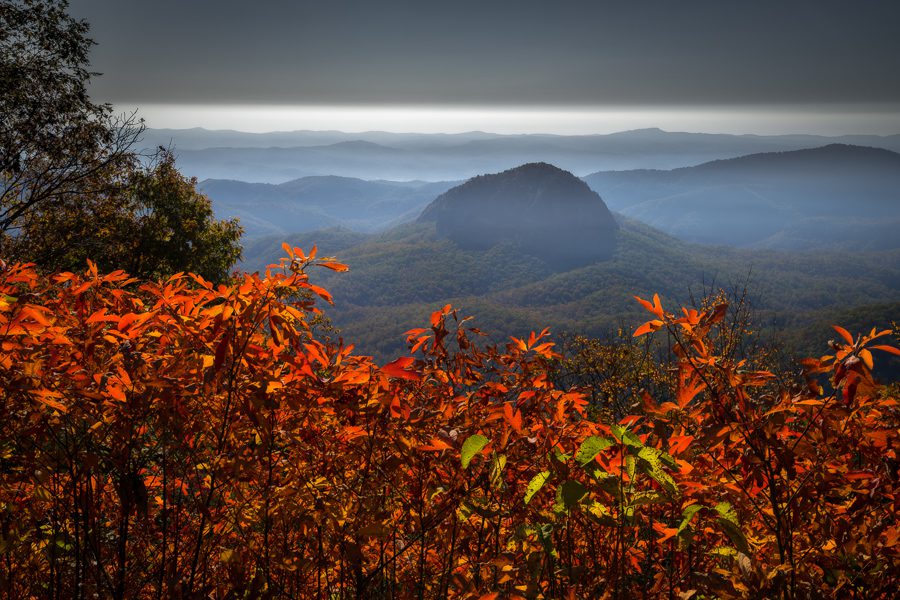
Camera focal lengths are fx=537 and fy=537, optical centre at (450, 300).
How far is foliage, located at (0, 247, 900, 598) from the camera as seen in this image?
1.94 meters

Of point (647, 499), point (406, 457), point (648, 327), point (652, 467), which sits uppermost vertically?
point (648, 327)

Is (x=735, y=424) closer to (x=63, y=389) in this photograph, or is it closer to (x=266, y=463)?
(x=266, y=463)

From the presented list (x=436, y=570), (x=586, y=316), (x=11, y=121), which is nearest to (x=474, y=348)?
(x=436, y=570)

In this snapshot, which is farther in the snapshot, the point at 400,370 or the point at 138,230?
the point at 138,230

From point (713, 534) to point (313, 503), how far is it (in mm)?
1987

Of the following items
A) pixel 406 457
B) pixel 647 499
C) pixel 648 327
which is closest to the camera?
pixel 647 499

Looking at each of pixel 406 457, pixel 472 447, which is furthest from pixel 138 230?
pixel 472 447

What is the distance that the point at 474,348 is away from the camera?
3365mm

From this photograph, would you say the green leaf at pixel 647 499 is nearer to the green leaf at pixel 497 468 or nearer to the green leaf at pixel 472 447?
the green leaf at pixel 497 468

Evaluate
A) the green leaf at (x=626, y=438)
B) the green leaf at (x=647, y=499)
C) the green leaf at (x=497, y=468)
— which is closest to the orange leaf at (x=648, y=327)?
the green leaf at (x=626, y=438)

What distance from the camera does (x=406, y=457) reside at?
7.81ft

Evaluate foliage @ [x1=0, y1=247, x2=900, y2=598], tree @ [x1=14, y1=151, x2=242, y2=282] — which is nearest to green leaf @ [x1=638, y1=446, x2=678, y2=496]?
foliage @ [x1=0, y1=247, x2=900, y2=598]

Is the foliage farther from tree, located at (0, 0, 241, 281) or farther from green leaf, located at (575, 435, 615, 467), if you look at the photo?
tree, located at (0, 0, 241, 281)

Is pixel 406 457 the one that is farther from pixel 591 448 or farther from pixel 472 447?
pixel 591 448
